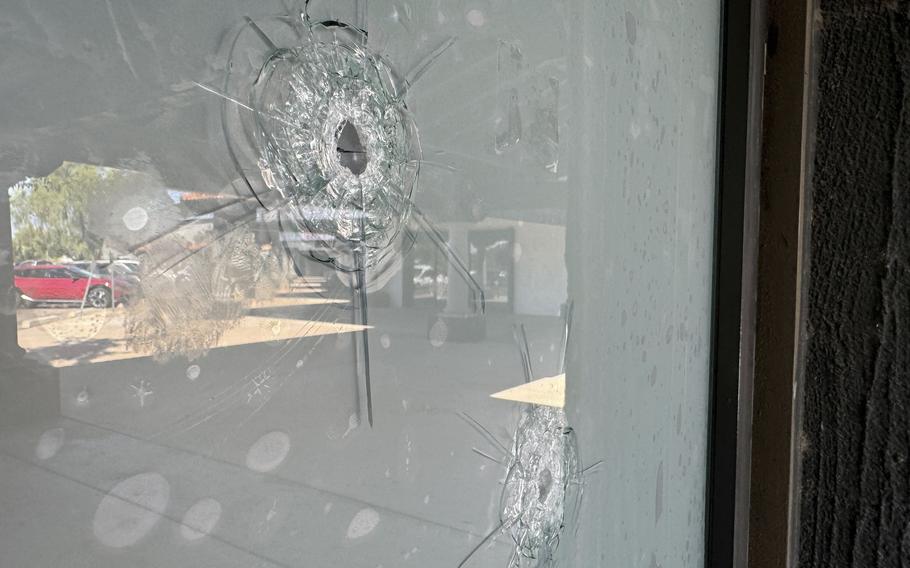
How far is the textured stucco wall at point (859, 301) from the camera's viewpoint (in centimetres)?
122

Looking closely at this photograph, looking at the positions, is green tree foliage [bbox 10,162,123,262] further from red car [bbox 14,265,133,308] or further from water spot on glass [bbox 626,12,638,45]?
water spot on glass [bbox 626,12,638,45]

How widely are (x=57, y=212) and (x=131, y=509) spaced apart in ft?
0.48

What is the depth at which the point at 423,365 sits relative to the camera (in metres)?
0.53

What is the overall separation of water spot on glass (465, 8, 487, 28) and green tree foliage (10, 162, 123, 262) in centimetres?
38

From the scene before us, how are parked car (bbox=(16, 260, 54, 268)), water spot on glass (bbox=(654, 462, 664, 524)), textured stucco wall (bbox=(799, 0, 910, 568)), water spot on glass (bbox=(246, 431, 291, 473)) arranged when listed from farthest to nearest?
1. textured stucco wall (bbox=(799, 0, 910, 568))
2. water spot on glass (bbox=(654, 462, 664, 524))
3. water spot on glass (bbox=(246, 431, 291, 473))
4. parked car (bbox=(16, 260, 54, 268))

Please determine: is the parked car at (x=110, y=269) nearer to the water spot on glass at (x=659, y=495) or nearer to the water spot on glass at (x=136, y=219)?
the water spot on glass at (x=136, y=219)

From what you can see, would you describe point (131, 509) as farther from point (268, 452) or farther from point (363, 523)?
point (363, 523)

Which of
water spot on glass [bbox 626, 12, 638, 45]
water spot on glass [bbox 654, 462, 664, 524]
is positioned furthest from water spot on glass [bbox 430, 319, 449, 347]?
water spot on glass [bbox 654, 462, 664, 524]

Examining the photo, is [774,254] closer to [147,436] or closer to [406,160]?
[406,160]

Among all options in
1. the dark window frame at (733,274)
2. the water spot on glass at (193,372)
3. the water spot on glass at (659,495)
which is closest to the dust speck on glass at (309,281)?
the water spot on glass at (193,372)

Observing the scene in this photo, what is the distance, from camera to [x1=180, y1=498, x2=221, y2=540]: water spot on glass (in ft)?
1.14

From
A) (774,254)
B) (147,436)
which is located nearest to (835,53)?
(774,254)

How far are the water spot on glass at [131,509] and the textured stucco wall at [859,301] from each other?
4.21 feet

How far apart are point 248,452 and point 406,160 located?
0.24 metres
